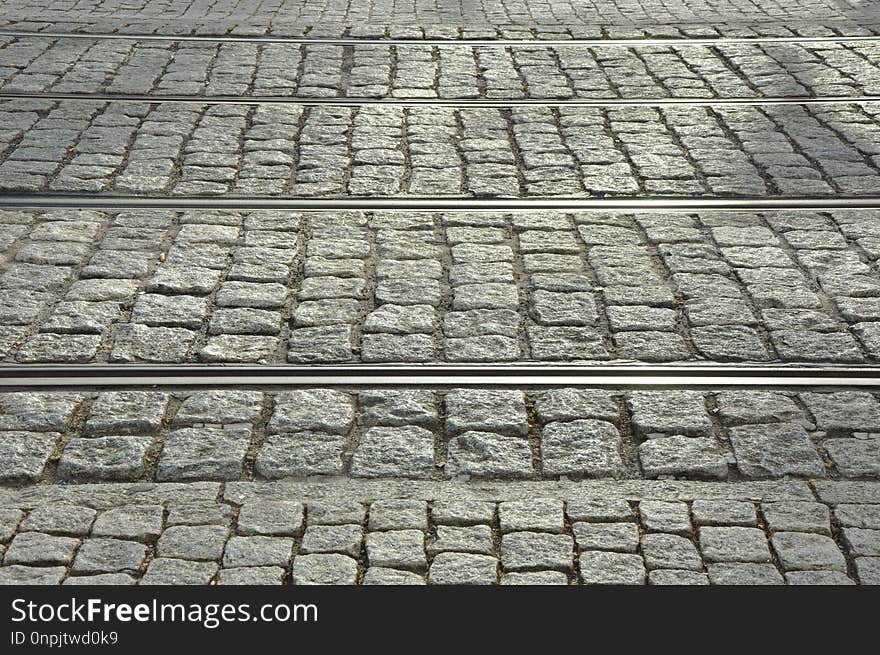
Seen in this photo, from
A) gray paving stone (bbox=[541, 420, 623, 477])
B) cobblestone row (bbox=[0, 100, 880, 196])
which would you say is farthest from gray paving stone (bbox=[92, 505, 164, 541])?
cobblestone row (bbox=[0, 100, 880, 196])

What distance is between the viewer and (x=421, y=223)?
620cm

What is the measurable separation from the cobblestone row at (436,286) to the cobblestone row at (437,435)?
12.5 inches

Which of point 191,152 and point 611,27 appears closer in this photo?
point 191,152

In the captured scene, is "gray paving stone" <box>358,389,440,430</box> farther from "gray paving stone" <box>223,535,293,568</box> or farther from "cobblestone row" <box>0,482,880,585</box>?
"gray paving stone" <box>223,535,293,568</box>

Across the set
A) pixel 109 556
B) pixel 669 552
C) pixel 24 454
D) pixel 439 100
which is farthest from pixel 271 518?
pixel 439 100

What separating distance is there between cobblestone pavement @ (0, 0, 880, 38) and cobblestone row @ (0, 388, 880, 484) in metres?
5.65

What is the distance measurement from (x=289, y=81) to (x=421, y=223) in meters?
2.61

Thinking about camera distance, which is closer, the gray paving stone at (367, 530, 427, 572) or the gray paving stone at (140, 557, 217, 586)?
the gray paving stone at (140, 557, 217, 586)

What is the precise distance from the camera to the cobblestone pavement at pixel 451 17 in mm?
9734

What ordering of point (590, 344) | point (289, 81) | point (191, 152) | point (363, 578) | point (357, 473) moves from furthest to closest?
point (289, 81) < point (191, 152) < point (590, 344) < point (357, 473) < point (363, 578)

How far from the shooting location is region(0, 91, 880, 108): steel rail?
791 cm

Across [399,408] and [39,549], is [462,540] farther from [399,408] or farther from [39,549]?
[39,549]

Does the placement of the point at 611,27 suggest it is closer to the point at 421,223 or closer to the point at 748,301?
the point at 421,223

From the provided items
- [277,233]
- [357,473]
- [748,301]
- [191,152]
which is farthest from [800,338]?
[191,152]
